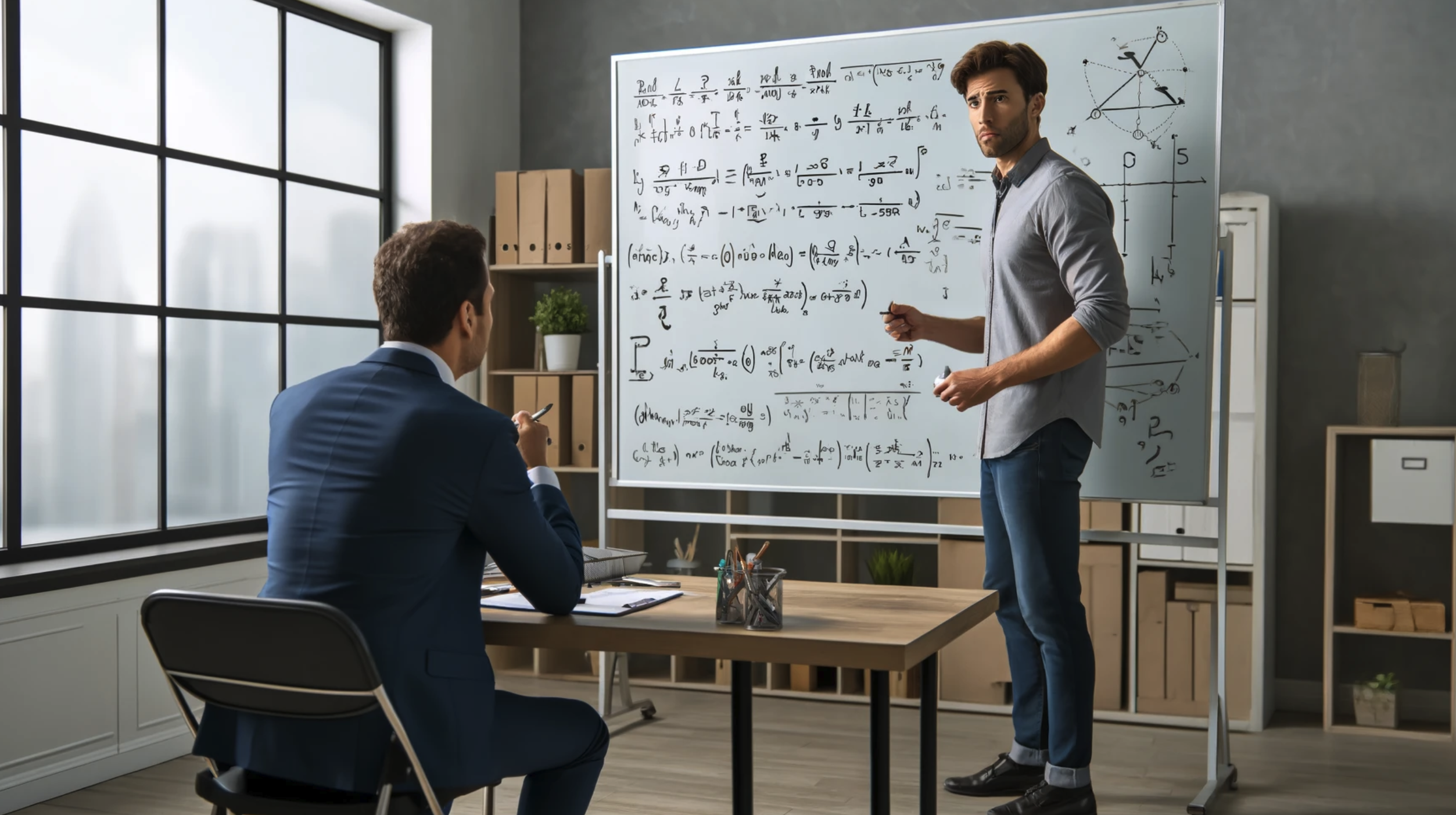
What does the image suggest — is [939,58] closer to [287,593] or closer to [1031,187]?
[1031,187]

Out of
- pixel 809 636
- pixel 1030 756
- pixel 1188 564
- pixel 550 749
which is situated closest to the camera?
pixel 809 636

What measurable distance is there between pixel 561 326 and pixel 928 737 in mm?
2860

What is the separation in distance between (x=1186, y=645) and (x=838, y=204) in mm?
1858

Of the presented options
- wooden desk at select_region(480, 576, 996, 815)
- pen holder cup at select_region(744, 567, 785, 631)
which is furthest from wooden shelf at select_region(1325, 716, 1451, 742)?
pen holder cup at select_region(744, 567, 785, 631)

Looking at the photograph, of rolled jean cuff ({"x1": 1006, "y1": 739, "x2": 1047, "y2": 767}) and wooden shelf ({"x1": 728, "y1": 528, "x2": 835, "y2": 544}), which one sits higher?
wooden shelf ({"x1": 728, "y1": 528, "x2": 835, "y2": 544})

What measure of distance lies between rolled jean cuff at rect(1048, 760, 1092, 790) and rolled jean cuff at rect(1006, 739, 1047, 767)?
0.23 m

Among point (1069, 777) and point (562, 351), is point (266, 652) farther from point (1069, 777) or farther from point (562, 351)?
point (562, 351)

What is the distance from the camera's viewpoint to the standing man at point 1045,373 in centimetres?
282

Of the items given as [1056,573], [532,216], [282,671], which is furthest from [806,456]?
[282,671]

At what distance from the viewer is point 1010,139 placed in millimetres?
2990

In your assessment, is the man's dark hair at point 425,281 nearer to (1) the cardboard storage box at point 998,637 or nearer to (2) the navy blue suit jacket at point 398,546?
(2) the navy blue suit jacket at point 398,546

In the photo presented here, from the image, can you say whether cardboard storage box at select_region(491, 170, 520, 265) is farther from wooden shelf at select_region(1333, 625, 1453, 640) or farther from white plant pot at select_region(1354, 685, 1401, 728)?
white plant pot at select_region(1354, 685, 1401, 728)

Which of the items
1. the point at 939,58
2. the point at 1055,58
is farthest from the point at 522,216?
the point at 1055,58

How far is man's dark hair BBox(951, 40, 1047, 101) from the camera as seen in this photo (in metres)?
2.91
